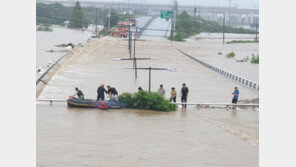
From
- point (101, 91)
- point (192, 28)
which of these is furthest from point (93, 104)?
point (192, 28)

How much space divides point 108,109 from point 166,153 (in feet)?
23.5

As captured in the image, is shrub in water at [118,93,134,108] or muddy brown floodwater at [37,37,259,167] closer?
muddy brown floodwater at [37,37,259,167]

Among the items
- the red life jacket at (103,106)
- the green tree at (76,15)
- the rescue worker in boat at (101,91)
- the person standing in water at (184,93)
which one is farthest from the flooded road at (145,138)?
the green tree at (76,15)

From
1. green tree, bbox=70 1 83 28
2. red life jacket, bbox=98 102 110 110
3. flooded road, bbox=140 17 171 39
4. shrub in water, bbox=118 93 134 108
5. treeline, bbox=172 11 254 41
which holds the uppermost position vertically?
green tree, bbox=70 1 83 28

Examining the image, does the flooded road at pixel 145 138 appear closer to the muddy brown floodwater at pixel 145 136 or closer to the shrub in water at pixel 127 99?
the muddy brown floodwater at pixel 145 136

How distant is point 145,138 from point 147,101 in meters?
5.37

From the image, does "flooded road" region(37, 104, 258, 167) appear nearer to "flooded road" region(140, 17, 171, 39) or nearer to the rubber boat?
the rubber boat

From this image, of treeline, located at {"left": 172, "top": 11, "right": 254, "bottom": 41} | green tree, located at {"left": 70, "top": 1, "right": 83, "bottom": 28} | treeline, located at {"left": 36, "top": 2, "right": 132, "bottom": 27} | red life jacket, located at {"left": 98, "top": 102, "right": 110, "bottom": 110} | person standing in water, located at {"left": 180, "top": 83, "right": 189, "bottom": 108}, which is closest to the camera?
red life jacket, located at {"left": 98, "top": 102, "right": 110, "bottom": 110}

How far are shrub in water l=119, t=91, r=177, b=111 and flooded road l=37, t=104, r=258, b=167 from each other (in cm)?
39

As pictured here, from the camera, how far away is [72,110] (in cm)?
1825

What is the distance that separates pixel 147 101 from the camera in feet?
62.3

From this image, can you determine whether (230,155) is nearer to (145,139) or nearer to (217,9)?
(145,139)

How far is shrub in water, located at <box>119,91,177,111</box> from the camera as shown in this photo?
18.8 metres

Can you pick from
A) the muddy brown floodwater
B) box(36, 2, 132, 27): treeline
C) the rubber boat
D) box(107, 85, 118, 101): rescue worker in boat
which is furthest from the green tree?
the rubber boat
